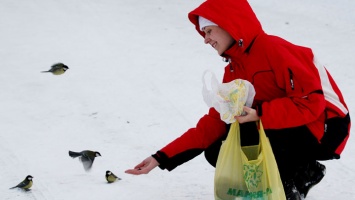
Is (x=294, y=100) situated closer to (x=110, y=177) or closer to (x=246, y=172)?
(x=246, y=172)

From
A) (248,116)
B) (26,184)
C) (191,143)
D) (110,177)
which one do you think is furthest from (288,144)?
(26,184)

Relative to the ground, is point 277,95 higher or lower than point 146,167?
higher

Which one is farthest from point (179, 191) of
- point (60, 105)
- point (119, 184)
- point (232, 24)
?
point (60, 105)

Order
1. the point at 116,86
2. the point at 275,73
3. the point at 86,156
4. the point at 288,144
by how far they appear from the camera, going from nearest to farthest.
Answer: the point at 275,73 → the point at 288,144 → the point at 86,156 → the point at 116,86

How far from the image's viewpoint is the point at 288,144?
332 centimetres

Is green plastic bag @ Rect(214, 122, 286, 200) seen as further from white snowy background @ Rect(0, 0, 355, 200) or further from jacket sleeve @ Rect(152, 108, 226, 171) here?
white snowy background @ Rect(0, 0, 355, 200)

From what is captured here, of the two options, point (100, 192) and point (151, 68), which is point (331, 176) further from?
point (151, 68)

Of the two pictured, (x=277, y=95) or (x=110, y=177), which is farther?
(x=110, y=177)

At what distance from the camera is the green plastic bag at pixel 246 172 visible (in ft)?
10.1

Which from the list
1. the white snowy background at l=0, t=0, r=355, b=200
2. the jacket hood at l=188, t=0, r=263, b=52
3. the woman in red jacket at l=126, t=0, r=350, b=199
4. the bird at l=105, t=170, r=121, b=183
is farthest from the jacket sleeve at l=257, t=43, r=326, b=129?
the bird at l=105, t=170, r=121, b=183

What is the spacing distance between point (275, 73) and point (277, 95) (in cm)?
13

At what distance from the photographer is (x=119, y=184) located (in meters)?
4.00

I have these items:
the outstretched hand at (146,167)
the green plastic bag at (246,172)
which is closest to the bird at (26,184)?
the outstretched hand at (146,167)

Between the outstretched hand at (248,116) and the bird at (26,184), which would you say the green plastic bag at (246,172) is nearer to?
the outstretched hand at (248,116)
